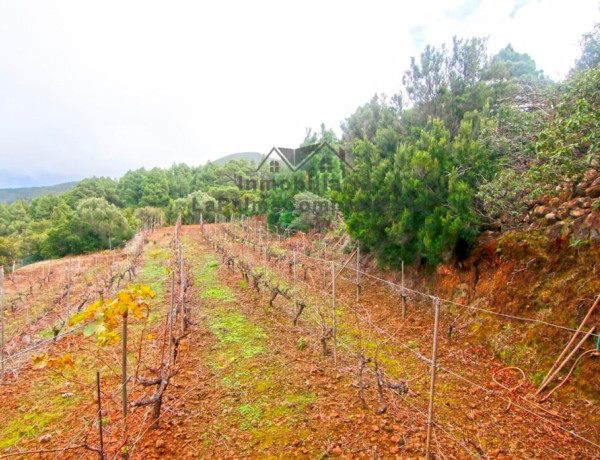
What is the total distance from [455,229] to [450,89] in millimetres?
4614

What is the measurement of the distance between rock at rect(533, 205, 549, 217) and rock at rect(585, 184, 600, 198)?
51 centimetres

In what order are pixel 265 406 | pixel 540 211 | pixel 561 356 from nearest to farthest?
pixel 265 406 → pixel 561 356 → pixel 540 211

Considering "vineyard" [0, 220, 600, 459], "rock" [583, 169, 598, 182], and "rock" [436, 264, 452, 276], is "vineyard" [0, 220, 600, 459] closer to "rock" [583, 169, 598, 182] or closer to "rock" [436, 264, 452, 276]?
"rock" [436, 264, 452, 276]

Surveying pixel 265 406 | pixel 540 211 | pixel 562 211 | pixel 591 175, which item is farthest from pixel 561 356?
pixel 265 406

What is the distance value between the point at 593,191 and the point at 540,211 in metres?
0.65

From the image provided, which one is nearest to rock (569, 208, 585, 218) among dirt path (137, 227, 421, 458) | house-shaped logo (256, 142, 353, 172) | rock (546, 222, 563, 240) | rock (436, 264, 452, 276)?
rock (546, 222, 563, 240)

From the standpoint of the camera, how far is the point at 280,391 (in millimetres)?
3396

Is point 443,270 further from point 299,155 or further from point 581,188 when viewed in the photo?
point 299,155

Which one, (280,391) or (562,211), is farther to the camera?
(562,211)

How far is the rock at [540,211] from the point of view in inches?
180

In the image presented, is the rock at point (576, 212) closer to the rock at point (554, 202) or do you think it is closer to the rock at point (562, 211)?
the rock at point (562, 211)

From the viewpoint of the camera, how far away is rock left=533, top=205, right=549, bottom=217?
4560 mm

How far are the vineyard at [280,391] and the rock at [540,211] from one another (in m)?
1.62

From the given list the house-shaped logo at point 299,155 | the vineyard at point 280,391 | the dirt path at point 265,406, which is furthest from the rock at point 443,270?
the house-shaped logo at point 299,155
